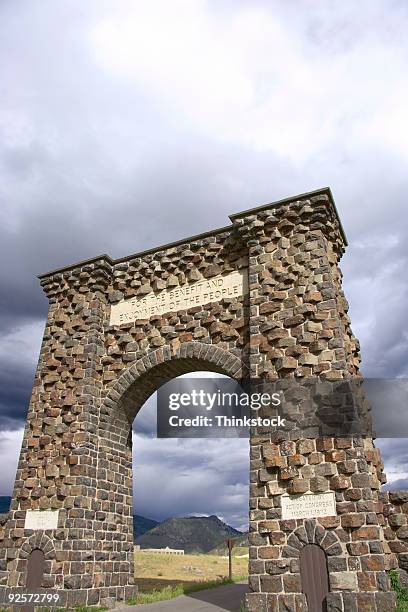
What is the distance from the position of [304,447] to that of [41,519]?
20.1ft

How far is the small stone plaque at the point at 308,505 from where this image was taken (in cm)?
885

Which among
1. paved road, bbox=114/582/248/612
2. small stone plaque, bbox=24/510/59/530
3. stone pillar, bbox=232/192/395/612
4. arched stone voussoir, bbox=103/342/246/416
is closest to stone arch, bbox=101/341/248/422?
arched stone voussoir, bbox=103/342/246/416

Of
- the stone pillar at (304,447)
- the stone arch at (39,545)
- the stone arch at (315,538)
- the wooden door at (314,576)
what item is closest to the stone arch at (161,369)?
the stone pillar at (304,447)

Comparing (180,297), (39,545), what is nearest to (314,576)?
(39,545)

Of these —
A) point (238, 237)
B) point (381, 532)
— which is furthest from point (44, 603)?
point (238, 237)

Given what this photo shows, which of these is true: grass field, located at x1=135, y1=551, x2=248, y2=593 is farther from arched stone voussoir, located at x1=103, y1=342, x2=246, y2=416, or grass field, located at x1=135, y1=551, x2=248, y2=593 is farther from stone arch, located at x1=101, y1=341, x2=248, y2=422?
arched stone voussoir, located at x1=103, y1=342, x2=246, y2=416

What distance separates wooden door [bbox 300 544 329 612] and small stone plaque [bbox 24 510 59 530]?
5.49m

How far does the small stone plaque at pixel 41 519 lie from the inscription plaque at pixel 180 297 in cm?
464

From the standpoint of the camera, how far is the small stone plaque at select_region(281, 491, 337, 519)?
885 centimetres

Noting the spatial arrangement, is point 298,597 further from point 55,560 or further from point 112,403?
point 112,403

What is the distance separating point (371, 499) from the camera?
8.65 m

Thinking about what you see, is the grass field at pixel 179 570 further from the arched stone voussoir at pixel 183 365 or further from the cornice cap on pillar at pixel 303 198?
the cornice cap on pillar at pixel 303 198

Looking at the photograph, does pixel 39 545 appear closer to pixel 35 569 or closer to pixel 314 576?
pixel 35 569

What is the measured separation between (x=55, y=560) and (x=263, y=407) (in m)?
5.46
